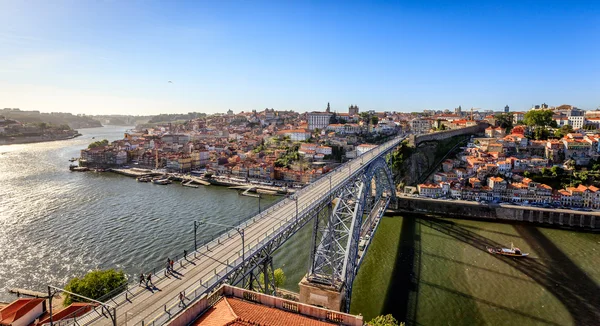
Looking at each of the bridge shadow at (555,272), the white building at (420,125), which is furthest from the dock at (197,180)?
the white building at (420,125)

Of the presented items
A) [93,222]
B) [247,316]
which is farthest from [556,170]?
[93,222]

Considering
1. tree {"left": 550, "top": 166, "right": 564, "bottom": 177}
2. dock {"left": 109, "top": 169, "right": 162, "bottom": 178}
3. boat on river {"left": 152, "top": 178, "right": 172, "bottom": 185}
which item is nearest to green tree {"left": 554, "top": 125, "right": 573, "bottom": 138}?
tree {"left": 550, "top": 166, "right": 564, "bottom": 177}

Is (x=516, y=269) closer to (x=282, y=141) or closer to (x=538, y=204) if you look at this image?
(x=538, y=204)

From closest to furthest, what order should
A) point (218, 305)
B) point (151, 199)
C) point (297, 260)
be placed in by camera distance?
point (218, 305)
point (297, 260)
point (151, 199)

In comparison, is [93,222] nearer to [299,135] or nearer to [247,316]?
[247,316]

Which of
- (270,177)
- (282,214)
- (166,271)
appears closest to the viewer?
(166,271)

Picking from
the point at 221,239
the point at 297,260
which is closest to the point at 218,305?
the point at 221,239

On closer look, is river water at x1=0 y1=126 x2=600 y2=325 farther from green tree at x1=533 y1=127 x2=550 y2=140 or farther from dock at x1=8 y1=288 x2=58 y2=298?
green tree at x1=533 y1=127 x2=550 y2=140

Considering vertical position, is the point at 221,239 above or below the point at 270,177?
above
